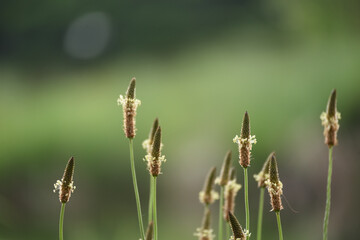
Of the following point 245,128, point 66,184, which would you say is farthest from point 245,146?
point 66,184

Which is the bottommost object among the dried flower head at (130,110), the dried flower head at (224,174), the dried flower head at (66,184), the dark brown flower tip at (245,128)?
the dried flower head at (66,184)

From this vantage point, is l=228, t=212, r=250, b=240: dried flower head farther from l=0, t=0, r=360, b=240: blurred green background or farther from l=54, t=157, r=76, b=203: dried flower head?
l=0, t=0, r=360, b=240: blurred green background

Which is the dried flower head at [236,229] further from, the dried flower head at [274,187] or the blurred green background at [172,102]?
the blurred green background at [172,102]

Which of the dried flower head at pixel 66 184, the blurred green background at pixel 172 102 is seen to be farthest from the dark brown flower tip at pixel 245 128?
the blurred green background at pixel 172 102

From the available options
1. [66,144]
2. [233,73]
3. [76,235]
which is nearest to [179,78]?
[233,73]

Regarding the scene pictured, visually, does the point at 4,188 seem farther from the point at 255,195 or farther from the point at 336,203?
the point at 336,203

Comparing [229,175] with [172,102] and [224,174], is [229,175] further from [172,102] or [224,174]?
[172,102]

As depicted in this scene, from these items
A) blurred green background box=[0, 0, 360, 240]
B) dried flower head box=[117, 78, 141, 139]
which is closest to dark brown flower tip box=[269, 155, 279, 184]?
dried flower head box=[117, 78, 141, 139]

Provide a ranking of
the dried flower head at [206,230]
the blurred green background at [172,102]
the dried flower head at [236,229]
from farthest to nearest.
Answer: the blurred green background at [172,102] → the dried flower head at [206,230] → the dried flower head at [236,229]
